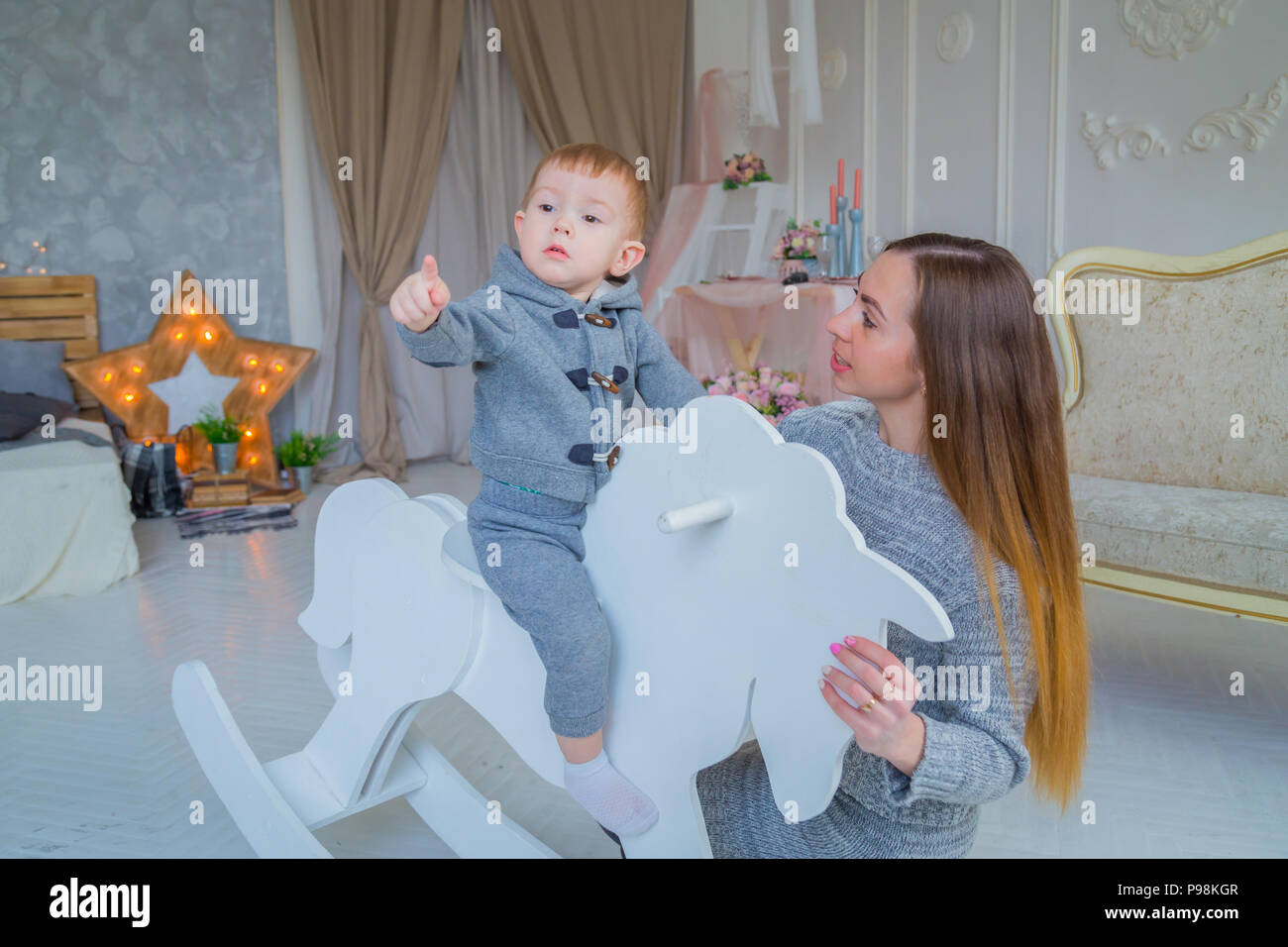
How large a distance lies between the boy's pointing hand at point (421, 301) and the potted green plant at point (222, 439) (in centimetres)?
458

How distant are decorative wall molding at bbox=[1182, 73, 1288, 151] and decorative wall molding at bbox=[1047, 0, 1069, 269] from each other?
57cm

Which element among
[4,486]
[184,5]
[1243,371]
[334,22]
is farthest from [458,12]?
[1243,371]

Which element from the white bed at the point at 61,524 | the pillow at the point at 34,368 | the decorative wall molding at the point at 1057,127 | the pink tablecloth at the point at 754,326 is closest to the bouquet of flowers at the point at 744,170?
the pink tablecloth at the point at 754,326

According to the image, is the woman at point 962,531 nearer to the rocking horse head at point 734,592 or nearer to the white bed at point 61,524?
the rocking horse head at point 734,592

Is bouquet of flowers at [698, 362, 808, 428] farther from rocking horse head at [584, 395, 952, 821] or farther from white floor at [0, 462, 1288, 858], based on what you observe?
rocking horse head at [584, 395, 952, 821]

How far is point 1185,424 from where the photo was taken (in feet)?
10.5

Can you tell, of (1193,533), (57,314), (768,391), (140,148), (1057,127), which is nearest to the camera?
(1193,533)

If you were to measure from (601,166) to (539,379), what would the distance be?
0.33 metres

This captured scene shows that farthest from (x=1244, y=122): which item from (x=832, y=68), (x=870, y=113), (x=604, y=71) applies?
(x=604, y=71)

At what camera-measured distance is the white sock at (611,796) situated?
1.44m

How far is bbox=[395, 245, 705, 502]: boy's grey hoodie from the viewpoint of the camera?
139 cm

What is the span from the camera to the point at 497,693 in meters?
1.63

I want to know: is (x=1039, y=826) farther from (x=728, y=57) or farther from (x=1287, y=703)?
(x=728, y=57)

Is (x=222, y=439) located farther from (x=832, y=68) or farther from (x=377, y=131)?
(x=832, y=68)
